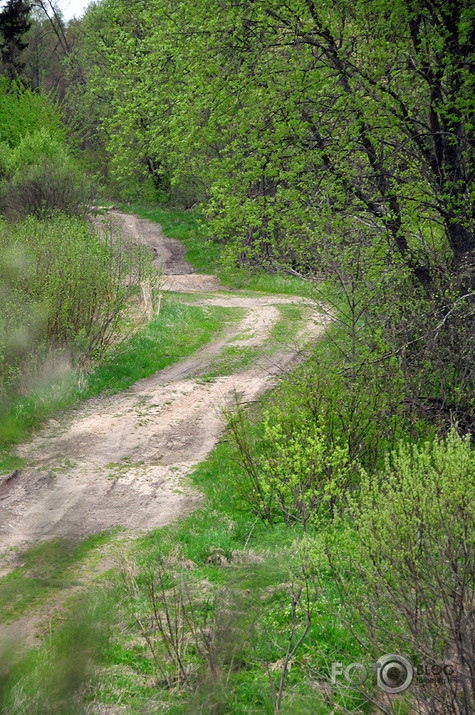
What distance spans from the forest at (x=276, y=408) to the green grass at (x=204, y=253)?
474cm

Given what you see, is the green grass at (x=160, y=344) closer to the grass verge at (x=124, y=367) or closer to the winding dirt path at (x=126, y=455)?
the grass verge at (x=124, y=367)

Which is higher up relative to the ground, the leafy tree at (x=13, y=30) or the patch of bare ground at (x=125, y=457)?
the leafy tree at (x=13, y=30)

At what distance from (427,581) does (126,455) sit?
19.2 ft

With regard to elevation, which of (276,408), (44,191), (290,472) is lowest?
(290,472)

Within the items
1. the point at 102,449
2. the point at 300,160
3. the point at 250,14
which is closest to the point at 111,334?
the point at 102,449

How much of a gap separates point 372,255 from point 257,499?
4.31 m

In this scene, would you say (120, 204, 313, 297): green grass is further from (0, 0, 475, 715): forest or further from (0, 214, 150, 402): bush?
(0, 0, 475, 715): forest

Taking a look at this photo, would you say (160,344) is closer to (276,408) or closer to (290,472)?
(276,408)

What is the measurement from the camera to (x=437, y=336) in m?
8.75

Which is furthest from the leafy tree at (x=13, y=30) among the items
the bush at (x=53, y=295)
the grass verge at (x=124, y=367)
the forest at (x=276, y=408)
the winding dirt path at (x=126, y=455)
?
the winding dirt path at (x=126, y=455)

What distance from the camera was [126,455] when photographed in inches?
349

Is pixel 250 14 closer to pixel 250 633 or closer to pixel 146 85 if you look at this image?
pixel 146 85

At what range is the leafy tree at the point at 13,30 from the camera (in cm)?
3552

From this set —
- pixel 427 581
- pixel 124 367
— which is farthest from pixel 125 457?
pixel 427 581
